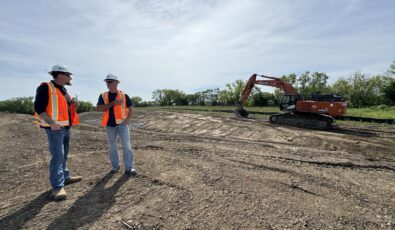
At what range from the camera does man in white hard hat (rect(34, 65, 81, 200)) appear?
3.34 meters

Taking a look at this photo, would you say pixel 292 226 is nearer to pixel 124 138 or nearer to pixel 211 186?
pixel 211 186

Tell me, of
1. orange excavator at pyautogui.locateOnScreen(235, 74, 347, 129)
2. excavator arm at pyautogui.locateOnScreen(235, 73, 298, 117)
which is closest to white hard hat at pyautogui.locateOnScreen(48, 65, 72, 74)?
orange excavator at pyautogui.locateOnScreen(235, 74, 347, 129)

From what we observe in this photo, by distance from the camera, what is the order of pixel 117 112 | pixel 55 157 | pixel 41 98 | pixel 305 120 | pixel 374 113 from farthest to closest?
pixel 374 113
pixel 305 120
pixel 117 112
pixel 55 157
pixel 41 98

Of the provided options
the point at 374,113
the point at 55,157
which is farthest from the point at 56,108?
the point at 374,113

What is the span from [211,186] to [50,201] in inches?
95.3

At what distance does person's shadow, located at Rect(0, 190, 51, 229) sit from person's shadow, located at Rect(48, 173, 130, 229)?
39 cm

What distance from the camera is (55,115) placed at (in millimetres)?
3504

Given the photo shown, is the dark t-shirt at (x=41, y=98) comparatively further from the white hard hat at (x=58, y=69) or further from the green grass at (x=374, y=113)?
the green grass at (x=374, y=113)

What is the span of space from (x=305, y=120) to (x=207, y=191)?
1061 centimetres

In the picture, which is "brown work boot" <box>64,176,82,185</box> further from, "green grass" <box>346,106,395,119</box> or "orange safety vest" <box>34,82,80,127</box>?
"green grass" <box>346,106,395,119</box>

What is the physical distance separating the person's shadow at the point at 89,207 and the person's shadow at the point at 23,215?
0.39 meters

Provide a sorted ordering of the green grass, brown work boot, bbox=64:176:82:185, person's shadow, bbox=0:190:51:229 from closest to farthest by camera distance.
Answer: person's shadow, bbox=0:190:51:229
brown work boot, bbox=64:176:82:185
the green grass

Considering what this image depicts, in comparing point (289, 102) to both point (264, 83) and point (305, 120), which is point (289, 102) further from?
point (264, 83)

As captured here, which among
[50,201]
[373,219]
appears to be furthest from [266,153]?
[50,201]
